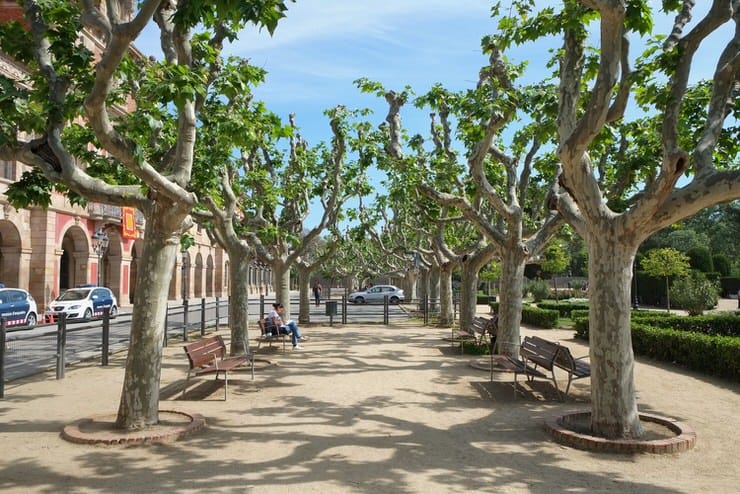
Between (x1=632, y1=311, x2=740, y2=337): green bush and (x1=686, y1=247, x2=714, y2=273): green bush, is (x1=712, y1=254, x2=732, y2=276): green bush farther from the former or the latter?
(x1=632, y1=311, x2=740, y2=337): green bush

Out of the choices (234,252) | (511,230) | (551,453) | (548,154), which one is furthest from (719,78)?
(234,252)

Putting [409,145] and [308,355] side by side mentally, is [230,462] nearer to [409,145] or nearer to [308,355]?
[308,355]

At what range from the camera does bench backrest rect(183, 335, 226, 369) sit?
28.8ft

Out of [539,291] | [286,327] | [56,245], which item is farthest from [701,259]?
[56,245]

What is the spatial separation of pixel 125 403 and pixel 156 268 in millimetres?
1562

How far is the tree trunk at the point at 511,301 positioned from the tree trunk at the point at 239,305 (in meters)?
5.52

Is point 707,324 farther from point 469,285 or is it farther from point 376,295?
point 376,295

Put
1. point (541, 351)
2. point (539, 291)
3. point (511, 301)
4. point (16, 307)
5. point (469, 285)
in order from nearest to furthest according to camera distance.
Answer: point (541, 351) < point (511, 301) < point (469, 285) < point (16, 307) < point (539, 291)

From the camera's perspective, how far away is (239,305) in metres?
13.3

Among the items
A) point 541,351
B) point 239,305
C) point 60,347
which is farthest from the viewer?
point 239,305

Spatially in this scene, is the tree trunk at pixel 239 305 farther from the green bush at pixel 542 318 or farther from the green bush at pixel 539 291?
the green bush at pixel 539 291

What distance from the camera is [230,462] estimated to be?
224 inches

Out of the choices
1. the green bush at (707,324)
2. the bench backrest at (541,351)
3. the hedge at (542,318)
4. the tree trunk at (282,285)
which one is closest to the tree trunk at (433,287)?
the hedge at (542,318)

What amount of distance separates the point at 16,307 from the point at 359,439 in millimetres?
17937
